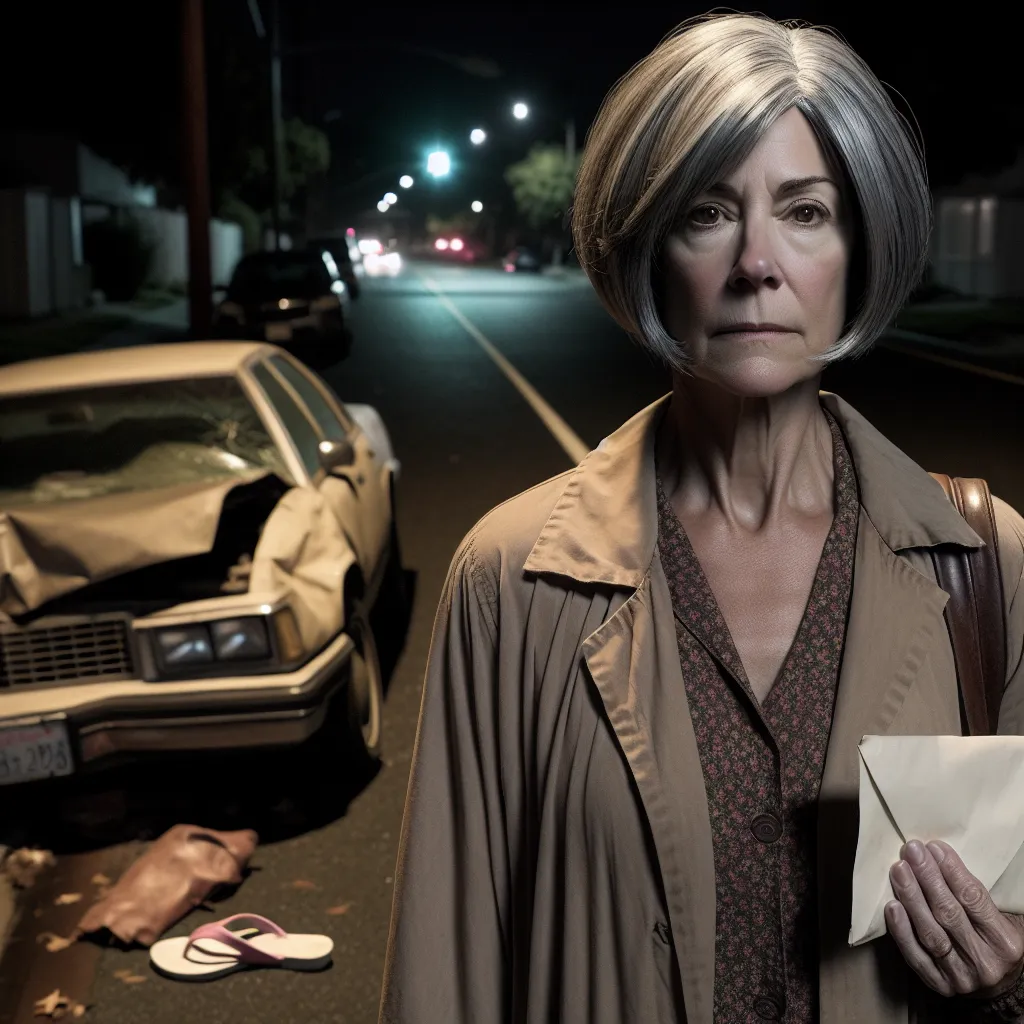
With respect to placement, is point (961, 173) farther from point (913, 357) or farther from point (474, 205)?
point (474, 205)

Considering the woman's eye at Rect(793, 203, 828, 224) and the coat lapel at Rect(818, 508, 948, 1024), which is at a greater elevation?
the woman's eye at Rect(793, 203, 828, 224)

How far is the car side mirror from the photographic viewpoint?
266 inches

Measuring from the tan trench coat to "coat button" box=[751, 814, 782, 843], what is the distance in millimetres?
57

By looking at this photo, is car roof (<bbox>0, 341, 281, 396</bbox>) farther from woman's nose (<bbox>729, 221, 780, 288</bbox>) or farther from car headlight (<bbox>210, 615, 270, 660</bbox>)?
woman's nose (<bbox>729, 221, 780, 288</bbox>)

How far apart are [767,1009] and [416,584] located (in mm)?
6918

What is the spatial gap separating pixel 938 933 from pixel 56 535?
13.1 ft

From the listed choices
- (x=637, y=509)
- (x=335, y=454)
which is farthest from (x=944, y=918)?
(x=335, y=454)

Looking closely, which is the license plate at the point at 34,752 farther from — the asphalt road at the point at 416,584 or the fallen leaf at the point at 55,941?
the fallen leaf at the point at 55,941

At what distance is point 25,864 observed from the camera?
215 inches

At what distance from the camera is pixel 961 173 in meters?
38.3

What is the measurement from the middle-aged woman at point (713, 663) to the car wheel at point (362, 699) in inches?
153

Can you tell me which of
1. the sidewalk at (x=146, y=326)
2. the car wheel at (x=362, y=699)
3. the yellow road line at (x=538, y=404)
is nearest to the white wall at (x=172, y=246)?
the sidewalk at (x=146, y=326)

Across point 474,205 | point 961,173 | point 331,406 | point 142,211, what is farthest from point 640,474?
point 474,205

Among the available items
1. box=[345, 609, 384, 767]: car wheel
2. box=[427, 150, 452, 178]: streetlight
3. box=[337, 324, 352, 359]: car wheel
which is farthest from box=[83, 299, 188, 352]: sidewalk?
box=[427, 150, 452, 178]: streetlight
